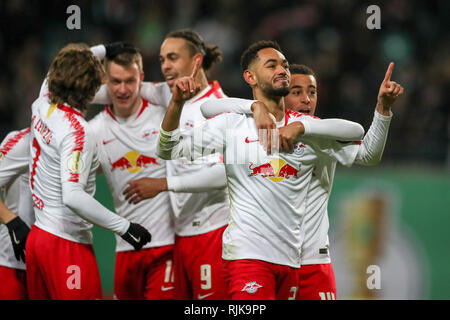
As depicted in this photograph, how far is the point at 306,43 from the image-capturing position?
874cm

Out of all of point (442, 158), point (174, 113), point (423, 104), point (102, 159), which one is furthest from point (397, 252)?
point (174, 113)

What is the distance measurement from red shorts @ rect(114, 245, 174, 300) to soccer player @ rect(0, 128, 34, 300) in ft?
2.39

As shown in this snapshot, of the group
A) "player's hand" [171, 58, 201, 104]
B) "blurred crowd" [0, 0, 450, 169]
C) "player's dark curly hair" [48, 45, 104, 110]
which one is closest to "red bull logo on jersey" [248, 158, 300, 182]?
"player's hand" [171, 58, 201, 104]

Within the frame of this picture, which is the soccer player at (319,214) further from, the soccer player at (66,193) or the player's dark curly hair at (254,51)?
the soccer player at (66,193)

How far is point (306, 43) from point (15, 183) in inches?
205

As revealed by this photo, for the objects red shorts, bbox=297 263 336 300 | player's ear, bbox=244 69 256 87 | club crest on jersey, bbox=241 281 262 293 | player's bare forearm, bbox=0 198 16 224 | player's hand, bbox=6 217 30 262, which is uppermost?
player's ear, bbox=244 69 256 87

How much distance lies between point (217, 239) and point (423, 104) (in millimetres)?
4047

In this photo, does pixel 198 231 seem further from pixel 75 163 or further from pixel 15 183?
pixel 15 183

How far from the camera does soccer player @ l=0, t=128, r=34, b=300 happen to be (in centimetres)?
437

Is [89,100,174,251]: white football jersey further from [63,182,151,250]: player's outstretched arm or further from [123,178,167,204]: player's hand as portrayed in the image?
[63,182,151,250]: player's outstretched arm

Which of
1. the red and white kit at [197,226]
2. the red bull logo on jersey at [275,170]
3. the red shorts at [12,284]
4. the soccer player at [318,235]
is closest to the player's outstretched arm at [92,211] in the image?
the red and white kit at [197,226]

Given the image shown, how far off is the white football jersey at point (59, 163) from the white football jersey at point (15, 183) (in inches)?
7.2

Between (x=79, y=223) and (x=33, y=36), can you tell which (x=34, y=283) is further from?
(x=33, y=36)

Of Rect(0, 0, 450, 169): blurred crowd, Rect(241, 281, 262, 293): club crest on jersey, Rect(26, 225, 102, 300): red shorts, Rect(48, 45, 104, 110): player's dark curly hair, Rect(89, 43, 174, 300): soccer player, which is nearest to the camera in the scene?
Rect(241, 281, 262, 293): club crest on jersey
